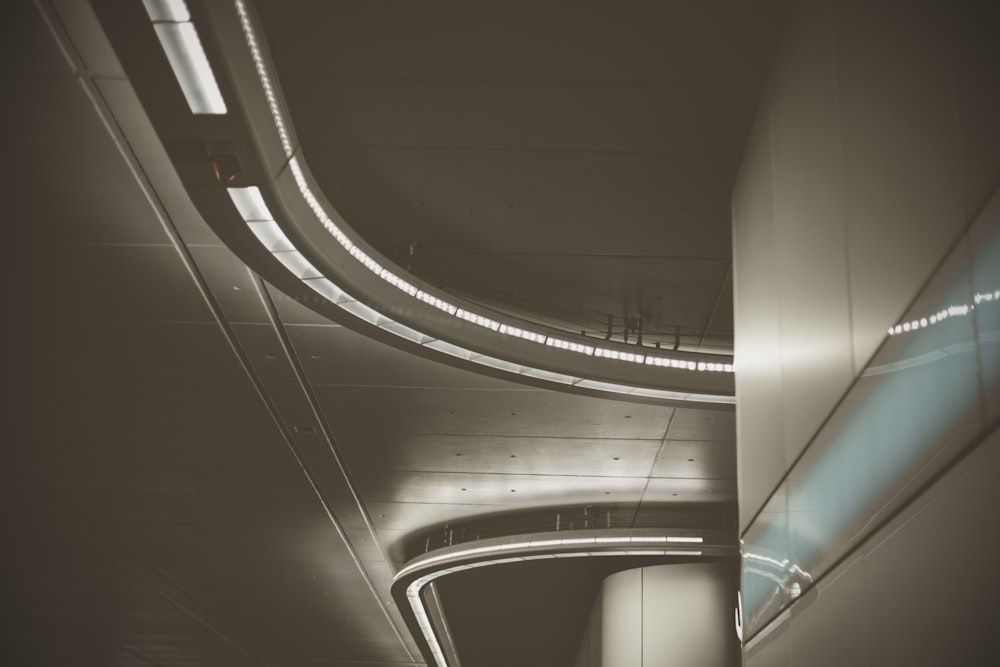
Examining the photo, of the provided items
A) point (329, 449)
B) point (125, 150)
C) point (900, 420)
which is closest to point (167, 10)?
point (125, 150)

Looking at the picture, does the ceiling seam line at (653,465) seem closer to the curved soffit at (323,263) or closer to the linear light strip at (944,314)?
the curved soffit at (323,263)

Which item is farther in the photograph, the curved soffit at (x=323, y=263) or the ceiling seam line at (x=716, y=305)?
the ceiling seam line at (x=716, y=305)

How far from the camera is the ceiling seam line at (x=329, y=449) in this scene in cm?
975

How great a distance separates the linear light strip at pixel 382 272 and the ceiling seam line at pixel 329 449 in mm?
1340

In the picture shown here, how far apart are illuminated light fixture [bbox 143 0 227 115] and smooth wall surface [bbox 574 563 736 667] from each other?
1135cm

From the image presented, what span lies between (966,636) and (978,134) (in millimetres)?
1384

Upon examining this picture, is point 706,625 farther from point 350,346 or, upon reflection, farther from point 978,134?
point 978,134

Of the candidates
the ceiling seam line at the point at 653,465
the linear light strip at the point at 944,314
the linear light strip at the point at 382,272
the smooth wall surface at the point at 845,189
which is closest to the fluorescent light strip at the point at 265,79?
the linear light strip at the point at 382,272

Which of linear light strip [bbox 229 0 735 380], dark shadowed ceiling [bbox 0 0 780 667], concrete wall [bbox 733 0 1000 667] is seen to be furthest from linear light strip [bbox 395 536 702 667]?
concrete wall [bbox 733 0 1000 667]

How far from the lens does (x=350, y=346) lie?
10.4 m

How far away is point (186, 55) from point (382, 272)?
9.79 ft

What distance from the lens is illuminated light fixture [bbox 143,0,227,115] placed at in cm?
548


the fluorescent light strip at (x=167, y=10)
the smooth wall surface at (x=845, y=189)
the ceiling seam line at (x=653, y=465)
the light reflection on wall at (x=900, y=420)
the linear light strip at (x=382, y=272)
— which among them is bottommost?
the light reflection on wall at (x=900, y=420)

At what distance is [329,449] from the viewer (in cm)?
1326
